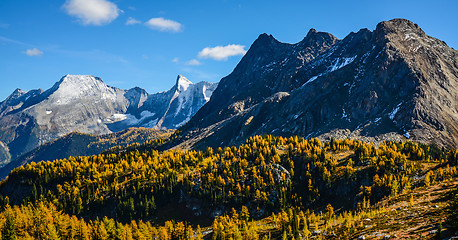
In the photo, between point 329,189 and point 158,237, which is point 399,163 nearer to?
point 329,189

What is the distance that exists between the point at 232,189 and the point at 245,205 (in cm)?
1339

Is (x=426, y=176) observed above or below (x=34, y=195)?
below

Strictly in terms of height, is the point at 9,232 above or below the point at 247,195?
above

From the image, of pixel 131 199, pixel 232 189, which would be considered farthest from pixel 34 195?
pixel 232 189

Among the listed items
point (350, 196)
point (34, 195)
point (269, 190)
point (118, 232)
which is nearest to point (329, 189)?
point (350, 196)

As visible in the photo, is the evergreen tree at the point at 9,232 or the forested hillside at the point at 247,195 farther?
the forested hillside at the point at 247,195

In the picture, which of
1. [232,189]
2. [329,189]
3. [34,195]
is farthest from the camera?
[34,195]

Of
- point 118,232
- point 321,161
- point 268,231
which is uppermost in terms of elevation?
point 321,161

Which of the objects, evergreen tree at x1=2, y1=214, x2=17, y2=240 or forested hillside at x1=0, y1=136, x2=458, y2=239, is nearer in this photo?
evergreen tree at x1=2, y1=214, x2=17, y2=240

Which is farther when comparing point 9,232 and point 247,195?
point 247,195

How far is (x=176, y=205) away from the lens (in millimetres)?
174250

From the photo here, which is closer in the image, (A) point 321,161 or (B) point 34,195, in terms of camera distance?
(A) point 321,161

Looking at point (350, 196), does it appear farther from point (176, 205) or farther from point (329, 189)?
point (176, 205)

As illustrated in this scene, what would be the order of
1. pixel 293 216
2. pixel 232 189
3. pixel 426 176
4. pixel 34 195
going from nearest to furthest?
pixel 293 216
pixel 426 176
pixel 232 189
pixel 34 195
